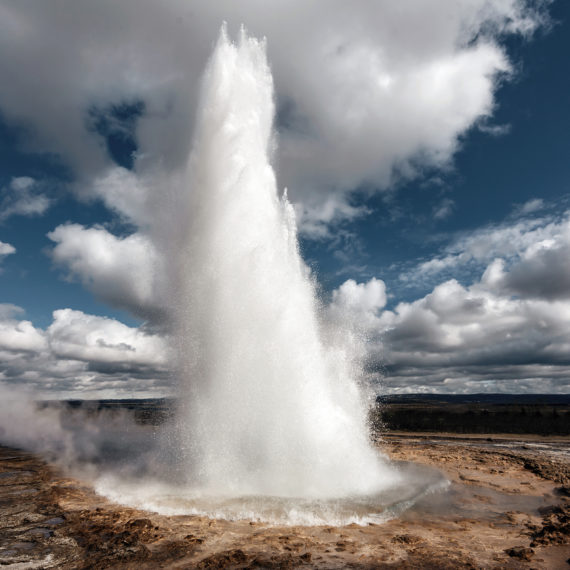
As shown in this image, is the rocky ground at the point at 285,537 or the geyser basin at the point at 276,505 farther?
the geyser basin at the point at 276,505

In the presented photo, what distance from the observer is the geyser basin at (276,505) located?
10.9 meters

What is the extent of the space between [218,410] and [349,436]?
5.46 m

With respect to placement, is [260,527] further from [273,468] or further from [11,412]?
[11,412]

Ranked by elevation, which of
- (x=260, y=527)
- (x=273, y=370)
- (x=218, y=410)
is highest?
(x=273, y=370)

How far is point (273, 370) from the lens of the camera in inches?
585

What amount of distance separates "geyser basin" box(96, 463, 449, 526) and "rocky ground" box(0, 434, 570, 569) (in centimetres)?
45

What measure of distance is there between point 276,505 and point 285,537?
234cm

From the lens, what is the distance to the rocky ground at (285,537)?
323 inches

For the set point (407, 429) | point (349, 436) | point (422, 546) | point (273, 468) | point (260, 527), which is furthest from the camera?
point (407, 429)

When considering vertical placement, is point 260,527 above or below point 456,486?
above

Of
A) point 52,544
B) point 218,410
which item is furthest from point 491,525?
point 52,544

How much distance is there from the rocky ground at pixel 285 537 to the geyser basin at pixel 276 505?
17.7 inches

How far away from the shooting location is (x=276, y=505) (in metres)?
11.6

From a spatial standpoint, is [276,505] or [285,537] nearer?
[285,537]
